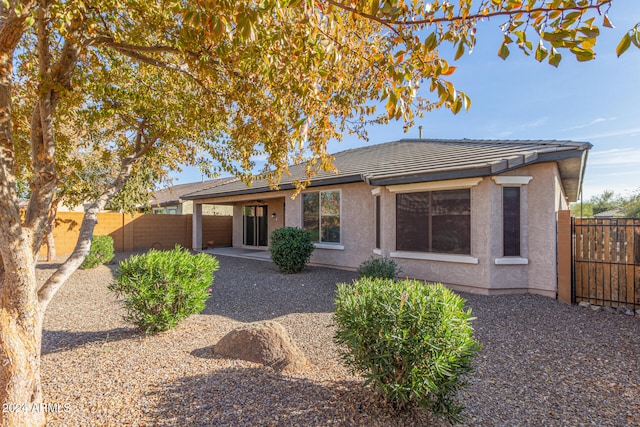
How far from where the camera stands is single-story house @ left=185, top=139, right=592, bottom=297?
7.75m

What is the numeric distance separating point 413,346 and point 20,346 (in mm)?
3449

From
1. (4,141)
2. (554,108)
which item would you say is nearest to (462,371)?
(4,141)

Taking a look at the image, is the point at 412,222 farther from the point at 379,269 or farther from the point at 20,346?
the point at 20,346

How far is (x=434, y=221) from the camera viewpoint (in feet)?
28.6

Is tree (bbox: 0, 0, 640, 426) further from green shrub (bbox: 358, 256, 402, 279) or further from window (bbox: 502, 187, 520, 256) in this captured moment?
window (bbox: 502, 187, 520, 256)

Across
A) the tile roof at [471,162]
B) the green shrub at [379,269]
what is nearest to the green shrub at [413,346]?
the green shrub at [379,269]

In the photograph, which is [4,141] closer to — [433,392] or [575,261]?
[433,392]

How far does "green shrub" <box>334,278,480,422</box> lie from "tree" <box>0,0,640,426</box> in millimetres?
1629

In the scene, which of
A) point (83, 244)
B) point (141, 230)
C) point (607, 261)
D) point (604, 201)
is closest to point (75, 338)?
point (83, 244)

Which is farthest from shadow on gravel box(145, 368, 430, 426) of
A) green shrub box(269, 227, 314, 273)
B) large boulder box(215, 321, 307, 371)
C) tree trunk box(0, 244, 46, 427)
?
green shrub box(269, 227, 314, 273)

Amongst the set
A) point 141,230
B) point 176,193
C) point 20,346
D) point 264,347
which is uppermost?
point 176,193

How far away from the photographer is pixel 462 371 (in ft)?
9.64

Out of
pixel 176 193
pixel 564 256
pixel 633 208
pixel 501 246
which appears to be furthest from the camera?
pixel 633 208

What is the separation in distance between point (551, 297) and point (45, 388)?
918cm
